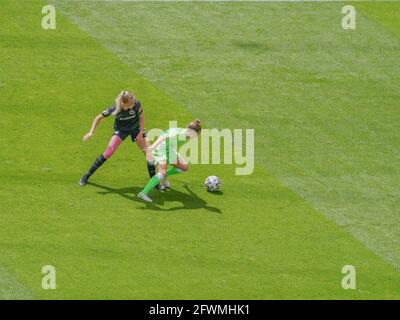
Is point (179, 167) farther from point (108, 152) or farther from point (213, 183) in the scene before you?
point (108, 152)

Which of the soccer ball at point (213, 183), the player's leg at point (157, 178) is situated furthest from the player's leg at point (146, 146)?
the soccer ball at point (213, 183)

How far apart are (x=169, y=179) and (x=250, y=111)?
446cm

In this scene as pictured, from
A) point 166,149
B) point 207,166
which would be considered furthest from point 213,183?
point 166,149

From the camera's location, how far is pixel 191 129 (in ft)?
83.6

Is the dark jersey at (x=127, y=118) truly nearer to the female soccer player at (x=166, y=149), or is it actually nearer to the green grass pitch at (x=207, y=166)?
the female soccer player at (x=166, y=149)

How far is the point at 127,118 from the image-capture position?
84.2ft

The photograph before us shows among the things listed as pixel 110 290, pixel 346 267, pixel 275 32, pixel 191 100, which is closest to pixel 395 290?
pixel 346 267

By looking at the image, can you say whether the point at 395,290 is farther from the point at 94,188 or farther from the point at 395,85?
the point at 395,85

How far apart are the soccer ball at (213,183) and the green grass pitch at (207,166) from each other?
24cm

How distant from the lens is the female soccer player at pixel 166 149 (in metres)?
25.5

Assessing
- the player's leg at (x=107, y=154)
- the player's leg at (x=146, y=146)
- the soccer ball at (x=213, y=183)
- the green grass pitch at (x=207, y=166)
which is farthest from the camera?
the soccer ball at (x=213, y=183)

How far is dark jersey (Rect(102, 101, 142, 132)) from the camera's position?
2558cm

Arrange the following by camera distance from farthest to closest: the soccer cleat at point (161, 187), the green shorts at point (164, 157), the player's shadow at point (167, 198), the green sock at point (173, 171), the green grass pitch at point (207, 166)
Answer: the soccer cleat at point (161, 187) < the green sock at point (173, 171) < the player's shadow at point (167, 198) < the green shorts at point (164, 157) < the green grass pitch at point (207, 166)

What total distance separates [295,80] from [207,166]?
5817 millimetres
